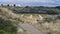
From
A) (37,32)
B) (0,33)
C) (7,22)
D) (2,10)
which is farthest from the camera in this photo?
(2,10)

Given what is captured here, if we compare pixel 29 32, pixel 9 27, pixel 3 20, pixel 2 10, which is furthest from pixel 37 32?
pixel 2 10

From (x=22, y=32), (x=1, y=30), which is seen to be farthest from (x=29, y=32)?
(x=1, y=30)

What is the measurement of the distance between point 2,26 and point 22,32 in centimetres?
218

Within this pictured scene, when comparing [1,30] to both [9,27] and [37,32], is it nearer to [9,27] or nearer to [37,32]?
[9,27]

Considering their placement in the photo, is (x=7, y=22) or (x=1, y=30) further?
(x=7, y=22)

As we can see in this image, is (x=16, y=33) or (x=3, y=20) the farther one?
(x=3, y=20)

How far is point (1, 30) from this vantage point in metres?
25.3

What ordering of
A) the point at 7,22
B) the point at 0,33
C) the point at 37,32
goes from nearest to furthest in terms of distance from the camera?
the point at 0,33, the point at 37,32, the point at 7,22

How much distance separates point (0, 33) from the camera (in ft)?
79.5

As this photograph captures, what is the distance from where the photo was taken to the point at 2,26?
87.3ft

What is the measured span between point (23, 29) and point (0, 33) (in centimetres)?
311

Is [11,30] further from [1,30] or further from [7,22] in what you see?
[7,22]

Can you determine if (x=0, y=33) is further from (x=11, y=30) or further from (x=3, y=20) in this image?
(x=3, y=20)

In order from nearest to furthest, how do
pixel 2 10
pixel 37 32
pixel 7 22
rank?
pixel 37 32 < pixel 7 22 < pixel 2 10
